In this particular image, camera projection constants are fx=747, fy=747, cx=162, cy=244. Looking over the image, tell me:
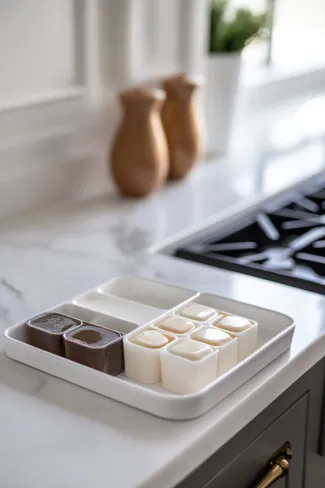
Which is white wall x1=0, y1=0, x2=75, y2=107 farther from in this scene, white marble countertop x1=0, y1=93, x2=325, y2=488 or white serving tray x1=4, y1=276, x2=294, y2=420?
white serving tray x1=4, y1=276, x2=294, y2=420

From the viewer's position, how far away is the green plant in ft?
6.14

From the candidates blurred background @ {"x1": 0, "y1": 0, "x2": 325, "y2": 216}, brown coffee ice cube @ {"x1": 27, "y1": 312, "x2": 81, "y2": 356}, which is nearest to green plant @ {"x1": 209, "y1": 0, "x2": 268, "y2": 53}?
blurred background @ {"x1": 0, "y1": 0, "x2": 325, "y2": 216}

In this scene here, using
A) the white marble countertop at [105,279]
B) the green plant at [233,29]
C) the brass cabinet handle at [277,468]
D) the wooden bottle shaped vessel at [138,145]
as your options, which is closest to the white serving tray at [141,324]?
the white marble countertop at [105,279]

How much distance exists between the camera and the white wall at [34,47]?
1343 millimetres

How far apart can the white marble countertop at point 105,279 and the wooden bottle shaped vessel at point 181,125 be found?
0.05 meters

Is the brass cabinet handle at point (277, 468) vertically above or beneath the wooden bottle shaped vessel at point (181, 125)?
beneath

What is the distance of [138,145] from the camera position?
1487 mm

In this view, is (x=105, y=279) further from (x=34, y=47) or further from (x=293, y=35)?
(x=293, y=35)

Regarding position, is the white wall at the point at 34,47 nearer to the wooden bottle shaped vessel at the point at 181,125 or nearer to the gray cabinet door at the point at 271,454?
the wooden bottle shaped vessel at the point at 181,125

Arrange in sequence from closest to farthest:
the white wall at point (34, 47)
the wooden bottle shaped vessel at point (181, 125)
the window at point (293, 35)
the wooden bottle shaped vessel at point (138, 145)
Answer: the white wall at point (34, 47) → the wooden bottle shaped vessel at point (138, 145) → the wooden bottle shaped vessel at point (181, 125) → the window at point (293, 35)

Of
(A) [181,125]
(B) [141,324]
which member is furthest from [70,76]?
(B) [141,324]

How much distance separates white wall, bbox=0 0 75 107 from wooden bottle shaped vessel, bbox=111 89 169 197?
14 cm

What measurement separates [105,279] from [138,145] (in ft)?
1.45

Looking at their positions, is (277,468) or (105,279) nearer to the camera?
(277,468)
